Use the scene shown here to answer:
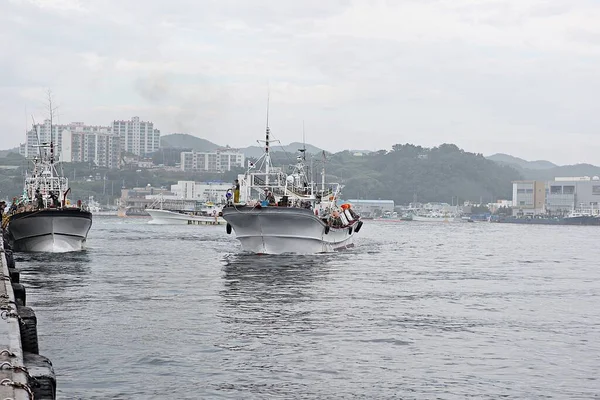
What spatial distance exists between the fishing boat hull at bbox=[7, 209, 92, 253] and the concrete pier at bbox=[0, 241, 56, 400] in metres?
35.0

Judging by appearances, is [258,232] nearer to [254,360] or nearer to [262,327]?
[262,327]

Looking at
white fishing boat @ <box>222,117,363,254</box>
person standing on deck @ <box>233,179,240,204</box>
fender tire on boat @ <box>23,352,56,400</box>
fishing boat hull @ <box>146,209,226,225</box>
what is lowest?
fishing boat hull @ <box>146,209,226,225</box>

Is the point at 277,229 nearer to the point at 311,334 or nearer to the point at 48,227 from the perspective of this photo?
the point at 48,227

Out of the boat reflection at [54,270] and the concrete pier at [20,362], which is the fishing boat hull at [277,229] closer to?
the boat reflection at [54,270]

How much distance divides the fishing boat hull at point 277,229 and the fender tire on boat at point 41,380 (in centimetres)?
3888

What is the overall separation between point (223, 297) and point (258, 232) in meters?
21.7

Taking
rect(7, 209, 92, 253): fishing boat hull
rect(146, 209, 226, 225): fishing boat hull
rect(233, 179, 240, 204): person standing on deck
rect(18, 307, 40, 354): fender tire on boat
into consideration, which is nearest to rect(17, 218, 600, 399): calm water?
rect(18, 307, 40, 354): fender tire on boat

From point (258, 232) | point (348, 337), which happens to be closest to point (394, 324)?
point (348, 337)

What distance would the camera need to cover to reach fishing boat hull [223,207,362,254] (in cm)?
5281

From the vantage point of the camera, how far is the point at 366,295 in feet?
113

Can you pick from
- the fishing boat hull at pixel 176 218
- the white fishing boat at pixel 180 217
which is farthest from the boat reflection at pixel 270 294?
the fishing boat hull at pixel 176 218

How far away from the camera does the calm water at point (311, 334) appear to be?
18188 mm

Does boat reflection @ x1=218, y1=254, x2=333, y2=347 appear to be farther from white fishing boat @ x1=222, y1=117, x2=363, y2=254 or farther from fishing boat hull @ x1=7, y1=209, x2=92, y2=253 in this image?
fishing boat hull @ x1=7, y1=209, x2=92, y2=253

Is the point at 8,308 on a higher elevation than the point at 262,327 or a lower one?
higher
